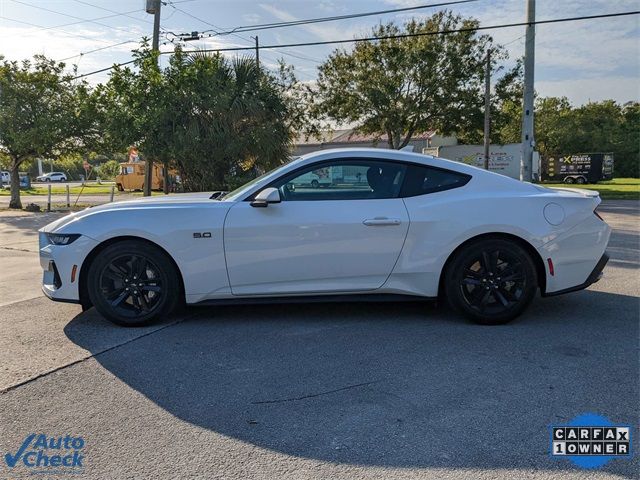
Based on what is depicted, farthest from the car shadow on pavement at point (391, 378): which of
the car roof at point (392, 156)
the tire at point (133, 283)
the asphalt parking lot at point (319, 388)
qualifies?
the car roof at point (392, 156)

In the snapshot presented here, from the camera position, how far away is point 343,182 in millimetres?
4598

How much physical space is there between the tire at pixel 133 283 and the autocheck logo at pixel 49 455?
178cm

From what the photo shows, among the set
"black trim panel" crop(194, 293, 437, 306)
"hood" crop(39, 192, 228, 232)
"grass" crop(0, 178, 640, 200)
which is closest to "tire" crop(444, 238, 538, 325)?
"black trim panel" crop(194, 293, 437, 306)

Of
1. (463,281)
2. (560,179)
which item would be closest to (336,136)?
(560,179)

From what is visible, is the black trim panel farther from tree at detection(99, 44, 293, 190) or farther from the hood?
tree at detection(99, 44, 293, 190)

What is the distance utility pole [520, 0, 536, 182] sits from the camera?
Answer: 16656 mm

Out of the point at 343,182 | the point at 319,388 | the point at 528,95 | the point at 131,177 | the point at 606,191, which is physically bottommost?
the point at 319,388

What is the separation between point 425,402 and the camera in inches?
123

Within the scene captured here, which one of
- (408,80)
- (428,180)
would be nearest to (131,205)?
(428,180)

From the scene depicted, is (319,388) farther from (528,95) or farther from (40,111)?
(40,111)

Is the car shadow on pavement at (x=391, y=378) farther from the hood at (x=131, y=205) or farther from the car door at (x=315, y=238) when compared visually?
the hood at (x=131, y=205)

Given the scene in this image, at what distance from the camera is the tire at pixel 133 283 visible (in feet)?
14.6

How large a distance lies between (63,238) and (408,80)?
23.8 metres

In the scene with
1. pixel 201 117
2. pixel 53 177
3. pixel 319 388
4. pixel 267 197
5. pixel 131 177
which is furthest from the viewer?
pixel 53 177
